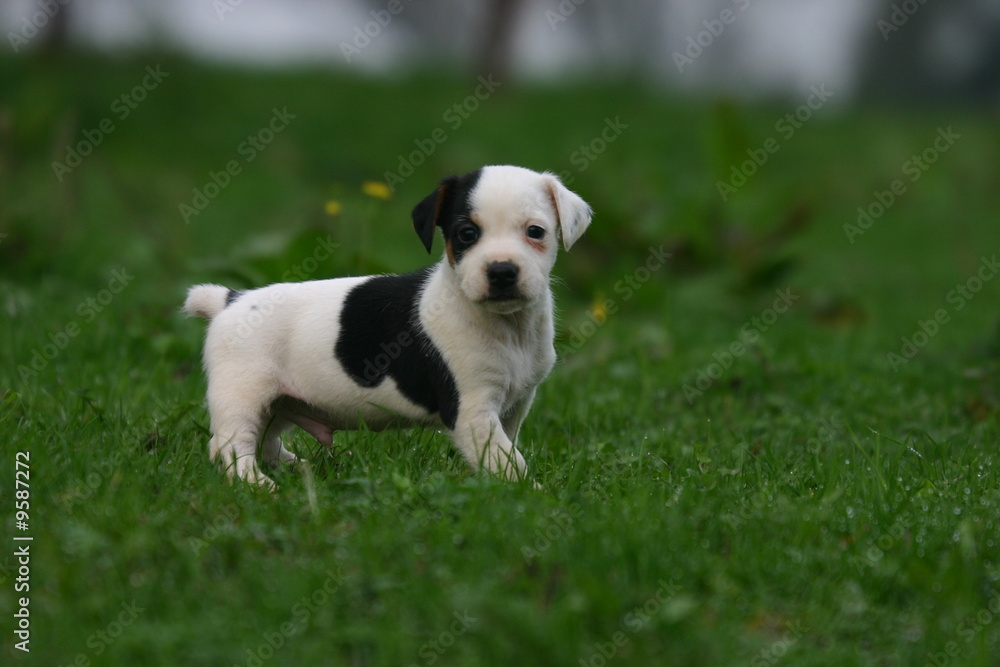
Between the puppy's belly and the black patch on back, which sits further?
the puppy's belly

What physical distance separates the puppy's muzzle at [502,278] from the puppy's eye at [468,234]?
0.24 metres

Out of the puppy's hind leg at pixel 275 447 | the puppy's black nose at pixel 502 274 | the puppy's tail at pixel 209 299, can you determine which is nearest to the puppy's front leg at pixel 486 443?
the puppy's black nose at pixel 502 274

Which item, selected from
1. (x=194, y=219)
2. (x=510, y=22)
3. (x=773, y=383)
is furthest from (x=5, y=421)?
(x=510, y=22)

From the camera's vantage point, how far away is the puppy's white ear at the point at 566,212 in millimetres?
4426

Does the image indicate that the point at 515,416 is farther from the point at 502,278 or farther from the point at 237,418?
the point at 237,418

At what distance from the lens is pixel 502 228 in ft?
14.0

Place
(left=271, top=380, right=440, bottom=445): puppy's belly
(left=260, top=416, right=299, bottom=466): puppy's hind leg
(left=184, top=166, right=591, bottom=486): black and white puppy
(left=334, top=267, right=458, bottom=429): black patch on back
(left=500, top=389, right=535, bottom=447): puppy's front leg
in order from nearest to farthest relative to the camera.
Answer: (left=184, top=166, right=591, bottom=486): black and white puppy < (left=334, top=267, right=458, bottom=429): black patch on back < (left=271, top=380, right=440, bottom=445): puppy's belly < (left=500, top=389, right=535, bottom=447): puppy's front leg < (left=260, top=416, right=299, bottom=466): puppy's hind leg

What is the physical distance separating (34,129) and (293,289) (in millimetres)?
6724

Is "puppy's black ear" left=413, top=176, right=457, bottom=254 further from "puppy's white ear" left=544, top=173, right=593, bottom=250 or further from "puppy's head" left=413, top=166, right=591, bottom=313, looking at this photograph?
"puppy's white ear" left=544, top=173, right=593, bottom=250

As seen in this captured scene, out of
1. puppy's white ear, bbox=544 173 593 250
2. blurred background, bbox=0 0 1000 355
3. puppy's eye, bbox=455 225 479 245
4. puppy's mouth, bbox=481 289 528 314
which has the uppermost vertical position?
puppy's white ear, bbox=544 173 593 250

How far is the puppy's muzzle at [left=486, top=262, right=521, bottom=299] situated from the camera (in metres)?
4.10

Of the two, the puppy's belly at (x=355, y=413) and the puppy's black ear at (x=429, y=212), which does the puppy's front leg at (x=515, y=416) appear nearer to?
the puppy's belly at (x=355, y=413)

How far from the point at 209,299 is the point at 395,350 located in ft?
3.15

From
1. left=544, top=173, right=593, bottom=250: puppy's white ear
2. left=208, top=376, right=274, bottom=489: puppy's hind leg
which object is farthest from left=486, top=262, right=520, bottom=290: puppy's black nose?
left=208, top=376, right=274, bottom=489: puppy's hind leg
